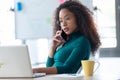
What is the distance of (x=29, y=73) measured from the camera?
141cm

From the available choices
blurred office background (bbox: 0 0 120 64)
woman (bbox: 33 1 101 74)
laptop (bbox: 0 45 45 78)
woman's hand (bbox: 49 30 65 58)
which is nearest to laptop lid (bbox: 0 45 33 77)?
laptop (bbox: 0 45 45 78)

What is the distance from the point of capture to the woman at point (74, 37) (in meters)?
2.05

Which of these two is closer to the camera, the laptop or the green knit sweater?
the laptop

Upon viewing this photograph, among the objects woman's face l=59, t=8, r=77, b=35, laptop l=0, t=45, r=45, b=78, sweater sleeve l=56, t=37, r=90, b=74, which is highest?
woman's face l=59, t=8, r=77, b=35

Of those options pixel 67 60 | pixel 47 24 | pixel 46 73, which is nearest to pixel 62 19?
pixel 67 60

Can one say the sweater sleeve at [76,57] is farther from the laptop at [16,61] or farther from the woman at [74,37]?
the laptop at [16,61]

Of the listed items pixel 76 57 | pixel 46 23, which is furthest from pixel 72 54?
pixel 46 23

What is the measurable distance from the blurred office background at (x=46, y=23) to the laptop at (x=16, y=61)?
191cm

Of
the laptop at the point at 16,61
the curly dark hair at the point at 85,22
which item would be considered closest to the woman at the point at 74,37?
the curly dark hair at the point at 85,22

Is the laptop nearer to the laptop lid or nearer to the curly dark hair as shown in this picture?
the laptop lid

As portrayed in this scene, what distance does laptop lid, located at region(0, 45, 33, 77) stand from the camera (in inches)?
55.2

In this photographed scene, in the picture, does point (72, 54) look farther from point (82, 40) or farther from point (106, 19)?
point (106, 19)

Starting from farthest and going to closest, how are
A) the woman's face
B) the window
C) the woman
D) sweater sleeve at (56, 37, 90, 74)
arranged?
1. the window
2. the woman's face
3. the woman
4. sweater sleeve at (56, 37, 90, 74)

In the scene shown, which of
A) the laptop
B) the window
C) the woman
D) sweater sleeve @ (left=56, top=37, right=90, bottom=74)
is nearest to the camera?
the laptop
